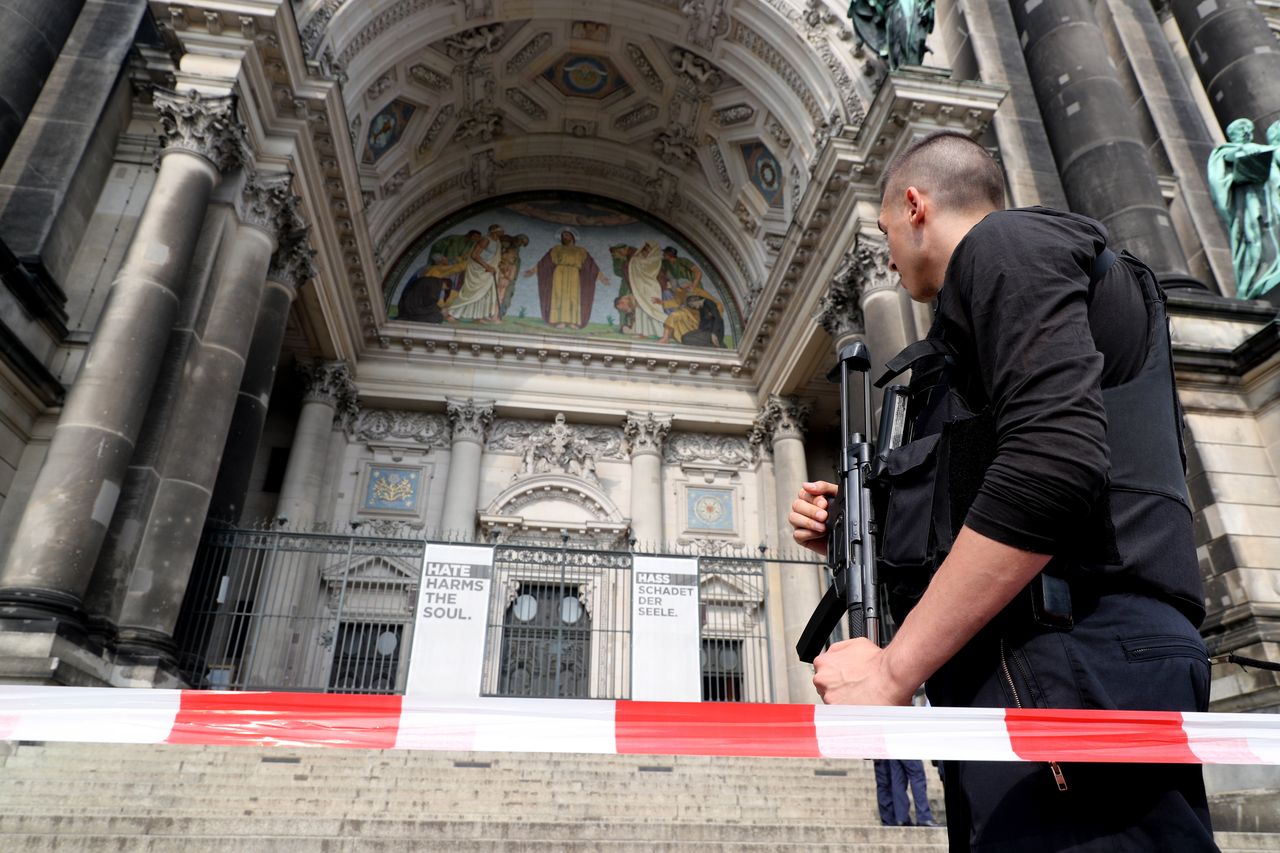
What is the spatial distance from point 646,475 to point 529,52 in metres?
9.01

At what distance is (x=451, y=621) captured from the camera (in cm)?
955

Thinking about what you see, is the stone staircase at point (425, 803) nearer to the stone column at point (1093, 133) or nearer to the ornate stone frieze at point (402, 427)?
the stone column at point (1093, 133)

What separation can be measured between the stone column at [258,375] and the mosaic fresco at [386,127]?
13.7 ft

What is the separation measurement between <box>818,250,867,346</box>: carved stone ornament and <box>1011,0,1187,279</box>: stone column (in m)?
3.23

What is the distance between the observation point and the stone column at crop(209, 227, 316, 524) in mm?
10391

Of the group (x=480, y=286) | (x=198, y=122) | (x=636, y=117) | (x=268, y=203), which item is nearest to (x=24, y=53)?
(x=198, y=122)

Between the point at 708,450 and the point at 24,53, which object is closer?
the point at 24,53

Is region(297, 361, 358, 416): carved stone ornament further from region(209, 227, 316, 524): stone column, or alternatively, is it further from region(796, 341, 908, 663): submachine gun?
region(796, 341, 908, 663): submachine gun

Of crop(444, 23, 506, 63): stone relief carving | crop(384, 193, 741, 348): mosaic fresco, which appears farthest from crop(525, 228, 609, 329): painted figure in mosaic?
crop(444, 23, 506, 63): stone relief carving

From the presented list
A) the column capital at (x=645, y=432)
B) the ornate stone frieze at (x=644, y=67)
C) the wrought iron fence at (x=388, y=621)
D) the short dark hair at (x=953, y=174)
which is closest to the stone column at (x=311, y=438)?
the wrought iron fence at (x=388, y=621)

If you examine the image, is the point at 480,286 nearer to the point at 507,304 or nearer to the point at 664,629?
the point at 507,304

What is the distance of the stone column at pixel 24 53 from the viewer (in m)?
9.06

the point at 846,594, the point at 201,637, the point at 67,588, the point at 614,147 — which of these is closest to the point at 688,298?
the point at 614,147

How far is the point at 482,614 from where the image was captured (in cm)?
963
